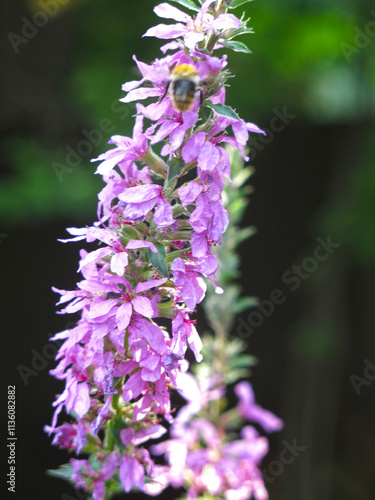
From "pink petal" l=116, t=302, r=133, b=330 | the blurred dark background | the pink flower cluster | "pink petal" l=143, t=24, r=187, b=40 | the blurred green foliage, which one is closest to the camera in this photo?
"pink petal" l=116, t=302, r=133, b=330

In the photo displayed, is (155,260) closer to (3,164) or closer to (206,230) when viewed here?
(206,230)

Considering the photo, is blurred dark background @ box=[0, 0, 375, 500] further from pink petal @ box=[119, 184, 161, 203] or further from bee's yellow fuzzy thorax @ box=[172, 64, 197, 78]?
bee's yellow fuzzy thorax @ box=[172, 64, 197, 78]

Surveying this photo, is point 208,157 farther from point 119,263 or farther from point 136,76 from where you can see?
point 136,76

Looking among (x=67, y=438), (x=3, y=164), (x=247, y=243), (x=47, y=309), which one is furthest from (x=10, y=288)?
(x=67, y=438)

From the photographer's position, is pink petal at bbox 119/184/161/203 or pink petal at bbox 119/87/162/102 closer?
pink petal at bbox 119/184/161/203

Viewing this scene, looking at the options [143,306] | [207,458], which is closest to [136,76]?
[207,458]

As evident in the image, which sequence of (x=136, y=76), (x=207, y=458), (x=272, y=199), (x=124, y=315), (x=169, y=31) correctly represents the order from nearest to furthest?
(x=124, y=315) < (x=169, y=31) < (x=207, y=458) < (x=136, y=76) < (x=272, y=199)

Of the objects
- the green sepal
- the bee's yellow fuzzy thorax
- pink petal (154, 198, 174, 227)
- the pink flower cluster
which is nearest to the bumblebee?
the bee's yellow fuzzy thorax

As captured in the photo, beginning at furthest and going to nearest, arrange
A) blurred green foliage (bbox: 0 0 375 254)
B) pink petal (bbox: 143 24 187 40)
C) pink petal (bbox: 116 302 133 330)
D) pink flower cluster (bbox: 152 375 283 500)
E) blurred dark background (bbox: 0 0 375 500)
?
blurred dark background (bbox: 0 0 375 500) → blurred green foliage (bbox: 0 0 375 254) → pink flower cluster (bbox: 152 375 283 500) → pink petal (bbox: 143 24 187 40) → pink petal (bbox: 116 302 133 330)
